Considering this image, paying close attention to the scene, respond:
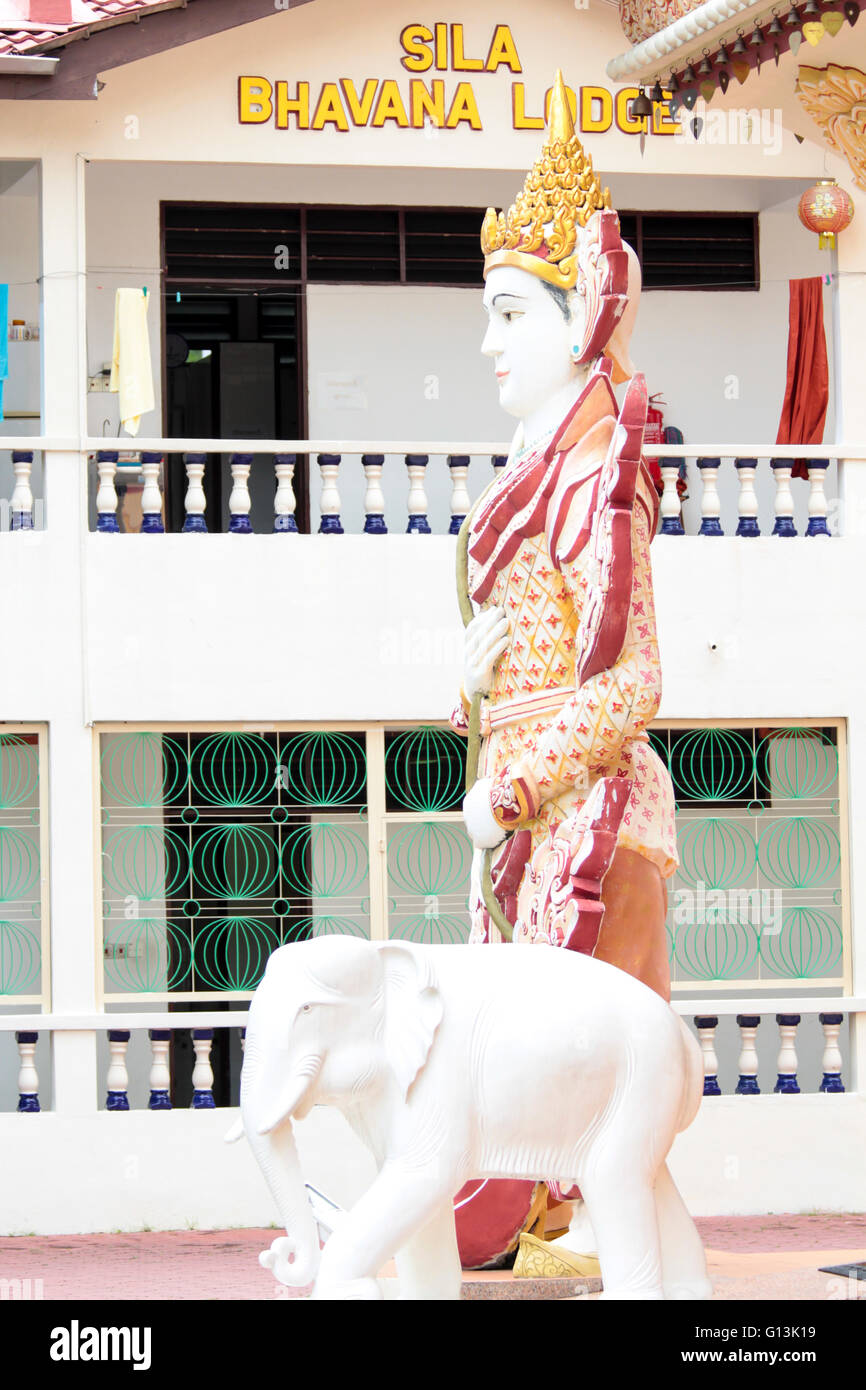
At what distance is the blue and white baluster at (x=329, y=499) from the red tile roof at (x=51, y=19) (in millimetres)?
2096

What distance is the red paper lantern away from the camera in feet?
31.7

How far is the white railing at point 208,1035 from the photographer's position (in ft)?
29.8

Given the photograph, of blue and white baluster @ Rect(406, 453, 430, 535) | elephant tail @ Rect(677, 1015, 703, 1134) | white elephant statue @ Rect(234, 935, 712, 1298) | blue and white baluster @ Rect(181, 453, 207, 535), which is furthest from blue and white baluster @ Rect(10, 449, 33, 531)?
elephant tail @ Rect(677, 1015, 703, 1134)

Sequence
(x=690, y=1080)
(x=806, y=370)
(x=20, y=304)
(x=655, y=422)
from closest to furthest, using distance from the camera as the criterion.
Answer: (x=690, y=1080), (x=806, y=370), (x=655, y=422), (x=20, y=304)

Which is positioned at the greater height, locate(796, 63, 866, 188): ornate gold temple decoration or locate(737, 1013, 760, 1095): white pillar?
locate(796, 63, 866, 188): ornate gold temple decoration

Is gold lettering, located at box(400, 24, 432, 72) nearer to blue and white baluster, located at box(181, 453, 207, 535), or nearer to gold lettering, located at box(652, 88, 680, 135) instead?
gold lettering, located at box(652, 88, 680, 135)

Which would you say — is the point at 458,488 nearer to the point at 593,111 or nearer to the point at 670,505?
the point at 670,505

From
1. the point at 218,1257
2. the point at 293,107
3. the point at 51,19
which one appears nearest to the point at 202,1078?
the point at 218,1257

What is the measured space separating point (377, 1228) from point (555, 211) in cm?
255

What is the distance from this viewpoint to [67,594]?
9336 mm

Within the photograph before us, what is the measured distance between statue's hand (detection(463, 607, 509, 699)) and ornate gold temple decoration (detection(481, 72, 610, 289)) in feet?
2.74

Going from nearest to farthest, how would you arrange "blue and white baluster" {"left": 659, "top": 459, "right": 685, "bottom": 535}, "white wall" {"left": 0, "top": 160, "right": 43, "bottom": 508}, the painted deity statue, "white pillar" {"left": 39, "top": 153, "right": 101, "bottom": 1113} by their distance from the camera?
the painted deity statue → "white pillar" {"left": 39, "top": 153, "right": 101, "bottom": 1113} → "blue and white baluster" {"left": 659, "top": 459, "right": 685, "bottom": 535} → "white wall" {"left": 0, "top": 160, "right": 43, "bottom": 508}

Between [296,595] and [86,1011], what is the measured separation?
206 centimetres

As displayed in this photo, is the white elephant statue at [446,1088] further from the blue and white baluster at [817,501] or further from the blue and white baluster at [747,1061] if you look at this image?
the blue and white baluster at [817,501]
